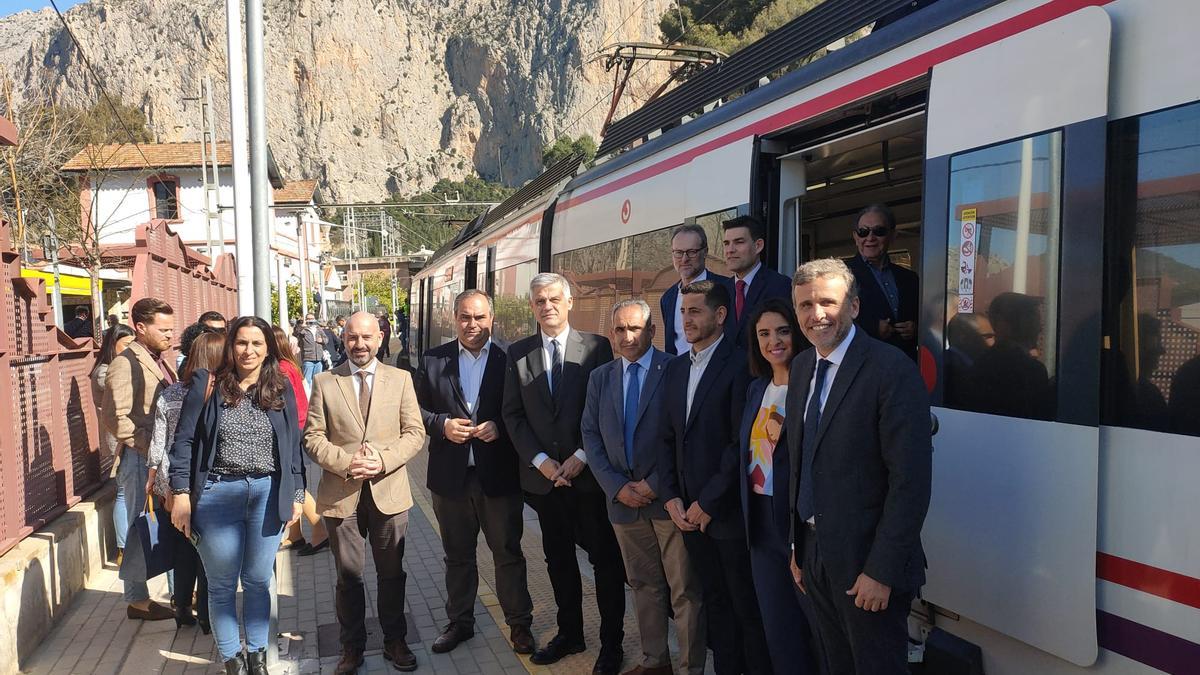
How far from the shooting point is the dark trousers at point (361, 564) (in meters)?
4.30

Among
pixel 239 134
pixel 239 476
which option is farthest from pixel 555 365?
pixel 239 134

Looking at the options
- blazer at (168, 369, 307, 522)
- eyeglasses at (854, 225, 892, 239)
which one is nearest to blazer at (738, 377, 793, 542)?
eyeglasses at (854, 225, 892, 239)

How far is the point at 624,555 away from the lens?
3961 mm

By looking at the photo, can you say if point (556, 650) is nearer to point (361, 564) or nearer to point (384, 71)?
point (361, 564)

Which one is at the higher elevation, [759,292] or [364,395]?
[759,292]

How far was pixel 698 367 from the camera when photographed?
3.69 meters

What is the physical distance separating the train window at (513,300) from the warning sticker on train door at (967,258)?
22.4ft

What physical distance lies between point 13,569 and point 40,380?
1601 mm

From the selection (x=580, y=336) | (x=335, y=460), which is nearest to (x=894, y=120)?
(x=580, y=336)

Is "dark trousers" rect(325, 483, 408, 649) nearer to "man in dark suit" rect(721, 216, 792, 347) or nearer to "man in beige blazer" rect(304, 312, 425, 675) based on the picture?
"man in beige blazer" rect(304, 312, 425, 675)

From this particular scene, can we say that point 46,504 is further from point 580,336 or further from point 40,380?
point 580,336

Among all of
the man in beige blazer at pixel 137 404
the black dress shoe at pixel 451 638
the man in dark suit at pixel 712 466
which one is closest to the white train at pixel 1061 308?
the man in dark suit at pixel 712 466

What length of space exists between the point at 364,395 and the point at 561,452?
3.42 feet

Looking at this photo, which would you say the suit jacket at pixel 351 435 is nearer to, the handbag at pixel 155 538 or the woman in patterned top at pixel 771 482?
the handbag at pixel 155 538
